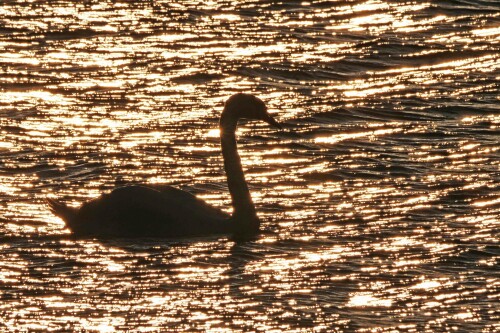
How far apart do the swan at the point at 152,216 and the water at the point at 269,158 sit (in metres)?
0.22

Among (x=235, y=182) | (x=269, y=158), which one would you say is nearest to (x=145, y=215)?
(x=235, y=182)

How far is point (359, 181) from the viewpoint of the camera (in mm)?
21922

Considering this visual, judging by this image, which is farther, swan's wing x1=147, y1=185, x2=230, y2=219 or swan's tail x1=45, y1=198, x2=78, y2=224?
swan's tail x1=45, y1=198, x2=78, y2=224

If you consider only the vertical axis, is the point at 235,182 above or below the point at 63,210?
above

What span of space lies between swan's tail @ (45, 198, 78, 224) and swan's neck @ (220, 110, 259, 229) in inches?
78.3

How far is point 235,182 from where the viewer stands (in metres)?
20.3

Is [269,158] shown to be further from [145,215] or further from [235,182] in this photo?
[145,215]

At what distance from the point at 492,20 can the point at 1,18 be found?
953 centimetres

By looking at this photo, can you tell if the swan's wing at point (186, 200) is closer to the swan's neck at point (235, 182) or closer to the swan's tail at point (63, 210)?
the swan's neck at point (235, 182)

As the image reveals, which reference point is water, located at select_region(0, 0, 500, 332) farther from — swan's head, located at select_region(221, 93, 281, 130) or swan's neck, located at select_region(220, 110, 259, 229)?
swan's head, located at select_region(221, 93, 281, 130)

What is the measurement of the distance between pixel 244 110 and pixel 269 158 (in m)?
2.97

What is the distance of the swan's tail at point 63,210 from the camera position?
19.7 meters

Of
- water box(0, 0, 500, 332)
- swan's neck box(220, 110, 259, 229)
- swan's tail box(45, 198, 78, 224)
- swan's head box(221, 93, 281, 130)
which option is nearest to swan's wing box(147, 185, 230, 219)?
swan's neck box(220, 110, 259, 229)

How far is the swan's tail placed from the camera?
19734 mm
